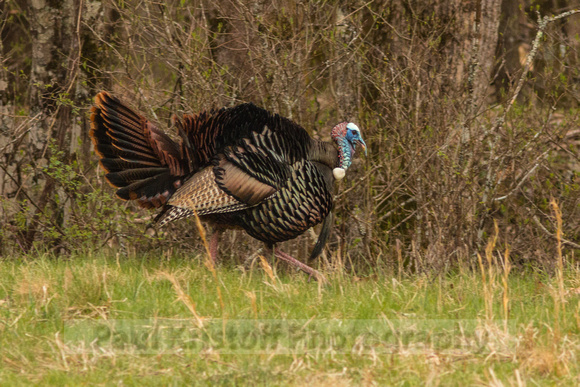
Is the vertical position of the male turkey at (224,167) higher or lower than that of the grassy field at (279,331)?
higher

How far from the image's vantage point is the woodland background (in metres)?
6.75

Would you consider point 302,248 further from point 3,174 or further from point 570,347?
point 570,347

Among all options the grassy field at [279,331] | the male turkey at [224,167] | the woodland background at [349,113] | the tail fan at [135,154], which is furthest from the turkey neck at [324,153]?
the grassy field at [279,331]

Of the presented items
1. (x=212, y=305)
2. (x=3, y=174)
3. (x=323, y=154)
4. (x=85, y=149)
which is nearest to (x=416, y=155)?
(x=323, y=154)

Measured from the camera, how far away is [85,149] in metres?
8.00

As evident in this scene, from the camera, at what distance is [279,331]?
4.13 m

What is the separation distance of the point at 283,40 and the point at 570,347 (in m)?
3.88

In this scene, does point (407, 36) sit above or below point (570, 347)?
above

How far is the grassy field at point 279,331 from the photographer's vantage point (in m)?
3.55

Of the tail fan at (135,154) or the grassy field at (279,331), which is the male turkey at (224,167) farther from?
the grassy field at (279,331)

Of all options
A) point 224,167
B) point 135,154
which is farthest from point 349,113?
point 135,154

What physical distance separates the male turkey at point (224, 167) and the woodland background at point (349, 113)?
2.82 ft

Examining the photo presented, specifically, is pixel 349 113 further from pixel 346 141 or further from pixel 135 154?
pixel 135 154

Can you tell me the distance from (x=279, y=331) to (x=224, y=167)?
81.3 inches
